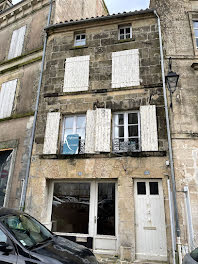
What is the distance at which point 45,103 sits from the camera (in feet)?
24.9

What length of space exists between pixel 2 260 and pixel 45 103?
562 cm

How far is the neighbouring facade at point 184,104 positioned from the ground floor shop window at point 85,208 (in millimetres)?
2028

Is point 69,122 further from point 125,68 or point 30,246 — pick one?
point 30,246

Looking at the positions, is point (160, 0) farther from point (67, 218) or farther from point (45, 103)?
point (67, 218)

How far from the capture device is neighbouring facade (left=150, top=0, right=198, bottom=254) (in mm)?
5441

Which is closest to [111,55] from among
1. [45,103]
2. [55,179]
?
[45,103]

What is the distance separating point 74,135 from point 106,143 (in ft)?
3.89

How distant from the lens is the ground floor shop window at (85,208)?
6102mm

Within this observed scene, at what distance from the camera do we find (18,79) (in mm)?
8586

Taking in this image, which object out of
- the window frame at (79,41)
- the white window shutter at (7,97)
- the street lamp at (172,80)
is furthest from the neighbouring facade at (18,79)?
the street lamp at (172,80)

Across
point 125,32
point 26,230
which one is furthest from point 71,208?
point 125,32

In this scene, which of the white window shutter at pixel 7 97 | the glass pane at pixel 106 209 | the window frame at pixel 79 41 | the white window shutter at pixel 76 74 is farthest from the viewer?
the window frame at pixel 79 41

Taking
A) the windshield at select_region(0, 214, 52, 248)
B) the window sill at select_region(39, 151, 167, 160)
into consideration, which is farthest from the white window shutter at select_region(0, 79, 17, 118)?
the windshield at select_region(0, 214, 52, 248)

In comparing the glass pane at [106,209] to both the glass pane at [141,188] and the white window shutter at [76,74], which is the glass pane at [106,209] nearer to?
the glass pane at [141,188]
